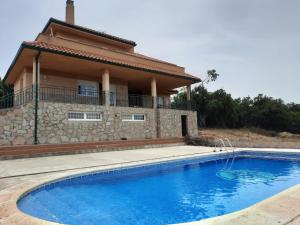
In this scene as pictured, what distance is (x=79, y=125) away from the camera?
14.2 metres

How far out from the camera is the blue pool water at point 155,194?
4609mm

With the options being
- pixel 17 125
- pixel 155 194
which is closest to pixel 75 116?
pixel 17 125

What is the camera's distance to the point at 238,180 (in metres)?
7.92

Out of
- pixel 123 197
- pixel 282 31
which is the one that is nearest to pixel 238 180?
pixel 123 197

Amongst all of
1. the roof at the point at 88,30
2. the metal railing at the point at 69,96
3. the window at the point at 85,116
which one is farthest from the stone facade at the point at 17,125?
the roof at the point at 88,30

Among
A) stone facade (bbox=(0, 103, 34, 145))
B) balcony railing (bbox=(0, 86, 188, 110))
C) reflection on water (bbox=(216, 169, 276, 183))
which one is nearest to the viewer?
reflection on water (bbox=(216, 169, 276, 183))

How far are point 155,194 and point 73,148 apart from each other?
7955mm

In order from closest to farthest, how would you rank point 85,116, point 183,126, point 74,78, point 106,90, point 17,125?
point 17,125 → point 85,116 → point 106,90 → point 74,78 → point 183,126

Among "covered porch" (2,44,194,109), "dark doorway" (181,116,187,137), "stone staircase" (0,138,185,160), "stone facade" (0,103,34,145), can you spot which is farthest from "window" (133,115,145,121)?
"stone facade" (0,103,34,145)

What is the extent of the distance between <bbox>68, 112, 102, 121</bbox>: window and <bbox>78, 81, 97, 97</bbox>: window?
376cm

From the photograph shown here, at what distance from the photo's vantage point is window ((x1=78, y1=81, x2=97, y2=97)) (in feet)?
59.6

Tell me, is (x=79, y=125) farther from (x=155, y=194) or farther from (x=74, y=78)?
(x=155, y=194)

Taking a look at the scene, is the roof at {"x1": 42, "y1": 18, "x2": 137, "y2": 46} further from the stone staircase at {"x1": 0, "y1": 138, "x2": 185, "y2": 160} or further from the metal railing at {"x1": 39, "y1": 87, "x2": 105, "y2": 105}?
the stone staircase at {"x1": 0, "y1": 138, "x2": 185, "y2": 160}

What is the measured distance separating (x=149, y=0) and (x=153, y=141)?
29.6 ft
